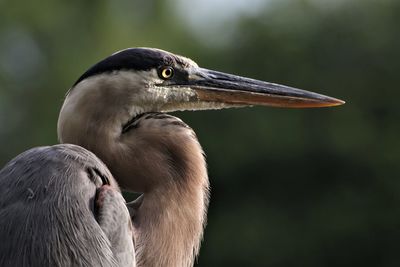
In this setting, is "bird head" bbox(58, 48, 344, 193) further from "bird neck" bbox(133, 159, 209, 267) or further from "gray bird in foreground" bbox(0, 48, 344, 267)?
"bird neck" bbox(133, 159, 209, 267)

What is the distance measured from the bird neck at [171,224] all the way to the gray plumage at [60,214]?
10.6 inches

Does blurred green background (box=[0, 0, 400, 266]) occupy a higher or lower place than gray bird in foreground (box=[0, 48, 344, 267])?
lower

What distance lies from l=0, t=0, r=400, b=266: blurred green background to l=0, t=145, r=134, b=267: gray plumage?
36.6 ft

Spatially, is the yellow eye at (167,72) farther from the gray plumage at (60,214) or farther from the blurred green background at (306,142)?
the blurred green background at (306,142)

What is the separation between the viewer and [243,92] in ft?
15.7

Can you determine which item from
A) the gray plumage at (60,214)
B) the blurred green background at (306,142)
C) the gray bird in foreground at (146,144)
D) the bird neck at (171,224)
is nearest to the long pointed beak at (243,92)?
the gray bird in foreground at (146,144)

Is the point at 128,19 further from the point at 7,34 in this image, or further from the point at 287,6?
the point at 287,6

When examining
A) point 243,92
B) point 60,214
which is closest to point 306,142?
point 243,92

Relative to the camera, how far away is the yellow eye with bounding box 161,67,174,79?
4.58 meters

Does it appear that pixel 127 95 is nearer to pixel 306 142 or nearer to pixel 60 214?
pixel 60 214

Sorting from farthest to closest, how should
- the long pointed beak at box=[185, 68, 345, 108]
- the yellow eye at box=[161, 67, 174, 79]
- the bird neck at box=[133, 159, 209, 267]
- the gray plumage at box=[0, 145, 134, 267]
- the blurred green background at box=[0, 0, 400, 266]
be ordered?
1. the blurred green background at box=[0, 0, 400, 266]
2. the long pointed beak at box=[185, 68, 345, 108]
3. the yellow eye at box=[161, 67, 174, 79]
4. the bird neck at box=[133, 159, 209, 267]
5. the gray plumage at box=[0, 145, 134, 267]

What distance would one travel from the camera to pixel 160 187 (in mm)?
4426

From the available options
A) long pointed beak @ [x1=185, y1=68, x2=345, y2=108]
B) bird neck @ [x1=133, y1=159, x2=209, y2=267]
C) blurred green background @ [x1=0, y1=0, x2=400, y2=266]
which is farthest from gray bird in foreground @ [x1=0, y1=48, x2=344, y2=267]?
blurred green background @ [x1=0, y1=0, x2=400, y2=266]

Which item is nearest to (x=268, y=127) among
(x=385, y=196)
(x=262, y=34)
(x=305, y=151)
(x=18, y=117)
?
(x=305, y=151)
